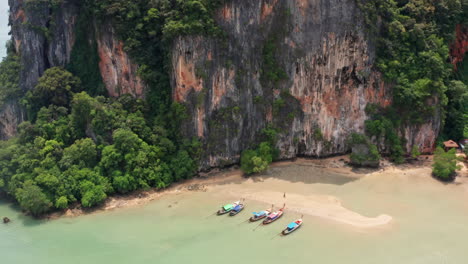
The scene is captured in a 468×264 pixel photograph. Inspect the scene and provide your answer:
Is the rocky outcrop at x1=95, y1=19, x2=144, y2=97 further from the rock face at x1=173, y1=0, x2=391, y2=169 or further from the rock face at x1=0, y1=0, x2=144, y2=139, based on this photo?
the rock face at x1=173, y1=0, x2=391, y2=169

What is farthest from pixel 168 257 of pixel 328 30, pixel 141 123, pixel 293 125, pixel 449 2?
pixel 449 2

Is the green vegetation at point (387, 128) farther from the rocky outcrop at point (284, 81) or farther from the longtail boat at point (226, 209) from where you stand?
the longtail boat at point (226, 209)

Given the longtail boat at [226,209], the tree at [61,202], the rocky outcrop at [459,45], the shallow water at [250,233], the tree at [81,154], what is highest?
the rocky outcrop at [459,45]

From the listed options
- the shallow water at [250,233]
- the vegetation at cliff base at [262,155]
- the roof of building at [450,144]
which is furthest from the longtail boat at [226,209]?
the roof of building at [450,144]

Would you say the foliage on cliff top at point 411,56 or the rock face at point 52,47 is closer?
the foliage on cliff top at point 411,56

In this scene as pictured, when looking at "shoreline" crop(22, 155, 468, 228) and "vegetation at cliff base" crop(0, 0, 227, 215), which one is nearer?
"shoreline" crop(22, 155, 468, 228)

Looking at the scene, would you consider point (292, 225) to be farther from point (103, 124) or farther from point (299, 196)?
point (103, 124)

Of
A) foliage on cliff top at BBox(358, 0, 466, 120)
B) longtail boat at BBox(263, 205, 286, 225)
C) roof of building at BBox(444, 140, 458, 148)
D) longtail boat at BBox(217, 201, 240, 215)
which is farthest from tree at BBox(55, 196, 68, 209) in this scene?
roof of building at BBox(444, 140, 458, 148)
